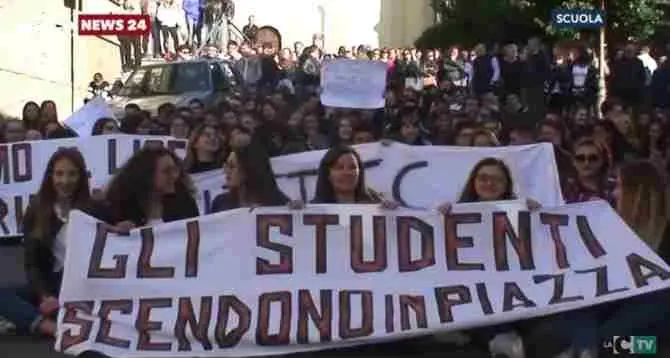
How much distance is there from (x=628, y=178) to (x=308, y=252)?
1904 millimetres

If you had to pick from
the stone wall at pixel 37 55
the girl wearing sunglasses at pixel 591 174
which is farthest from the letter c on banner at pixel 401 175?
the stone wall at pixel 37 55

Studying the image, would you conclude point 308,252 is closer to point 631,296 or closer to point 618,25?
point 631,296

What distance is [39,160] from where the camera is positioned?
43.4 ft

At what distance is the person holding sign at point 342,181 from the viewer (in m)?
8.76

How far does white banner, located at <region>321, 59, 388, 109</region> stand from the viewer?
1470 centimetres

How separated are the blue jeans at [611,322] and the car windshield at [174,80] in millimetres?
14145

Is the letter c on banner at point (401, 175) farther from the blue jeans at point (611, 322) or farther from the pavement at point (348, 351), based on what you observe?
the blue jeans at point (611, 322)

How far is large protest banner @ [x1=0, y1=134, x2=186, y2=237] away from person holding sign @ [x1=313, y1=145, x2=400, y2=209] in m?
4.51

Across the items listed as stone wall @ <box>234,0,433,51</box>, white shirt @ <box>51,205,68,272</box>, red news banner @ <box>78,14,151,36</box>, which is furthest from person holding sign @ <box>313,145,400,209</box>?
stone wall @ <box>234,0,433,51</box>

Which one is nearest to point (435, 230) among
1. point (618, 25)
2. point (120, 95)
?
point (120, 95)

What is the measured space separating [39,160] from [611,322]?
6.75 m

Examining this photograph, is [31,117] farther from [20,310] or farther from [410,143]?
[20,310]

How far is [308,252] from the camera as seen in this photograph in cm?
835

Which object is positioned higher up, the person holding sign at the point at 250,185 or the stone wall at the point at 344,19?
the stone wall at the point at 344,19
